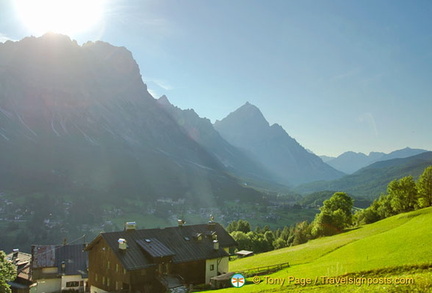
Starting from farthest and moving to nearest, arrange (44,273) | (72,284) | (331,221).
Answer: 1. (331,221)
2. (44,273)
3. (72,284)

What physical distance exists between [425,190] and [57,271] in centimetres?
8808

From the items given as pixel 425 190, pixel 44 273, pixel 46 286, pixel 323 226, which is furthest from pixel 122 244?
pixel 425 190

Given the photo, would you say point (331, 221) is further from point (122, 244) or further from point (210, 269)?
point (122, 244)

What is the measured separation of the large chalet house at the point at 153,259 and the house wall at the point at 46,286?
16.4m

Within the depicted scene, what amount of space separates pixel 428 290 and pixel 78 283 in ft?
208

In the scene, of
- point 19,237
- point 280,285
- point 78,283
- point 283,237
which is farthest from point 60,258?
point 19,237

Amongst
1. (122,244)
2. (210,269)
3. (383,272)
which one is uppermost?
(122,244)

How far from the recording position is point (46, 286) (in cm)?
6794

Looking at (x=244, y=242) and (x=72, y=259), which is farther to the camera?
(x=244, y=242)

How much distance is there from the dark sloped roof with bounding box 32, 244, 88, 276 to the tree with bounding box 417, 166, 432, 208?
81.2m

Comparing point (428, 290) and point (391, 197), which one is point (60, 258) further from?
point (391, 197)

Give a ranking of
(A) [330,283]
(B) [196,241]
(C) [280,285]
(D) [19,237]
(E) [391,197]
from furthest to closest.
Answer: (D) [19,237] → (E) [391,197] → (B) [196,241] → (C) [280,285] → (A) [330,283]

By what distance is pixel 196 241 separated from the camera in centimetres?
5897

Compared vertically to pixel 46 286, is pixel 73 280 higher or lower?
higher
